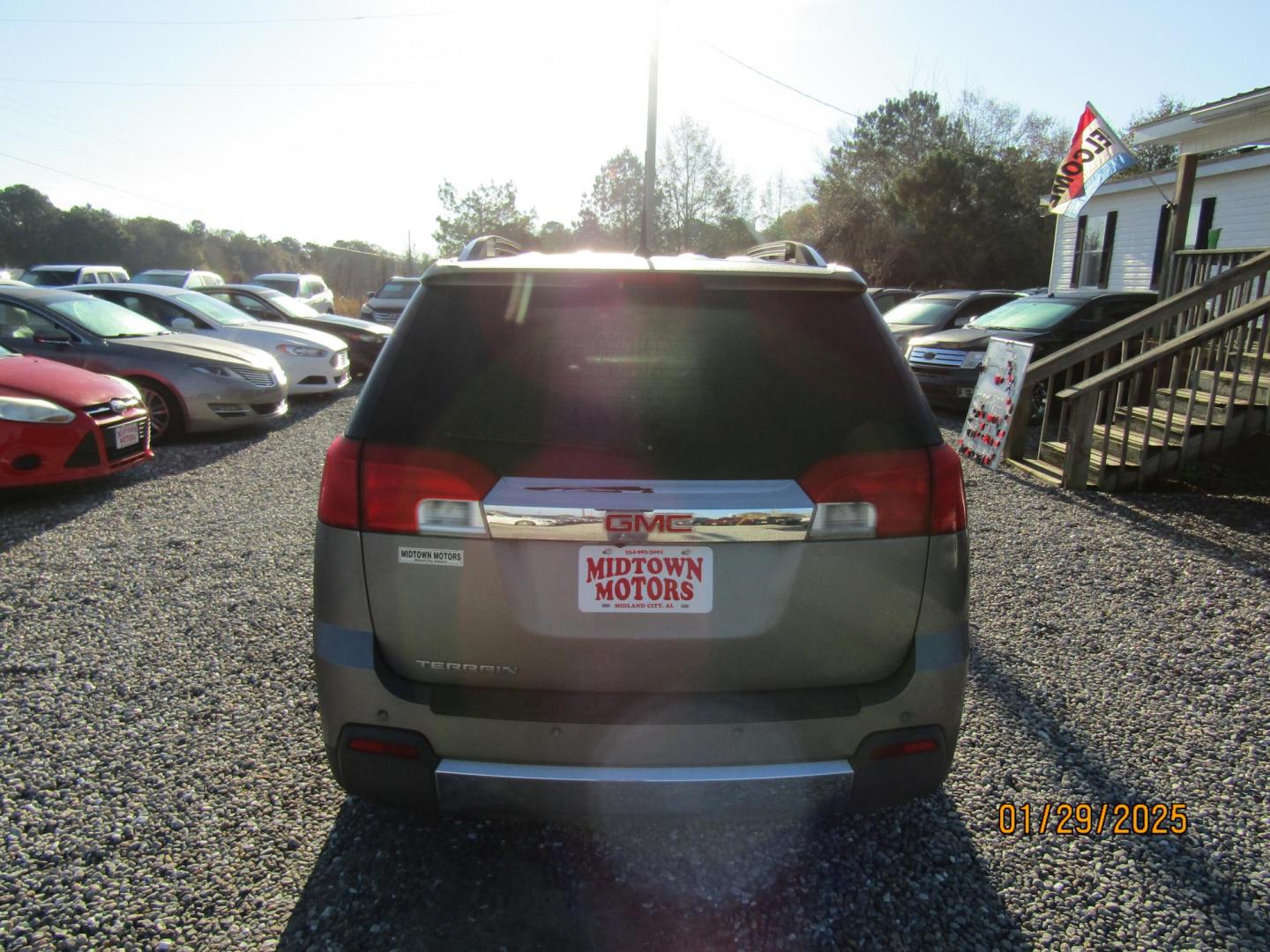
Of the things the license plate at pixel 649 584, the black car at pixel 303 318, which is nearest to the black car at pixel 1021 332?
the black car at pixel 303 318

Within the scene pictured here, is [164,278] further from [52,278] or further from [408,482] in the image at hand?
[408,482]

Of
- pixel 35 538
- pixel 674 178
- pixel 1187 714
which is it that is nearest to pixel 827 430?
pixel 1187 714

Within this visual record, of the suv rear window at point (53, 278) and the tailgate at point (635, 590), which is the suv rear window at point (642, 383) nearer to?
→ the tailgate at point (635, 590)

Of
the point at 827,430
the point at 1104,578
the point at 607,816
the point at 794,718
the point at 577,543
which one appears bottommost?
the point at 1104,578

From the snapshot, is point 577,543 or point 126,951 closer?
point 577,543

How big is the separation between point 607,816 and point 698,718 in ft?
1.03

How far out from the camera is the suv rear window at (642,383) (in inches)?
76.0

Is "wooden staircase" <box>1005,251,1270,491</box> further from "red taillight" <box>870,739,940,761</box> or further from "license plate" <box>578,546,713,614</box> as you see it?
"license plate" <box>578,546,713,614</box>

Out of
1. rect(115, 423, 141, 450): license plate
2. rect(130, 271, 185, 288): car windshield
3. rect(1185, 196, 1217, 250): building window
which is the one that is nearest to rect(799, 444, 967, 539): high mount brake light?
rect(115, 423, 141, 450): license plate

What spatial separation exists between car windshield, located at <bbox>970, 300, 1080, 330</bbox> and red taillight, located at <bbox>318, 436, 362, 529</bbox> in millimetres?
10263

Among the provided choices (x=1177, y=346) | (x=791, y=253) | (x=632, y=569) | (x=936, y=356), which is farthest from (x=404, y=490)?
(x=936, y=356)

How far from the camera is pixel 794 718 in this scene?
1922mm

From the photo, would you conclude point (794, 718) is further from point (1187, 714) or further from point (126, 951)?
point (1187, 714)
